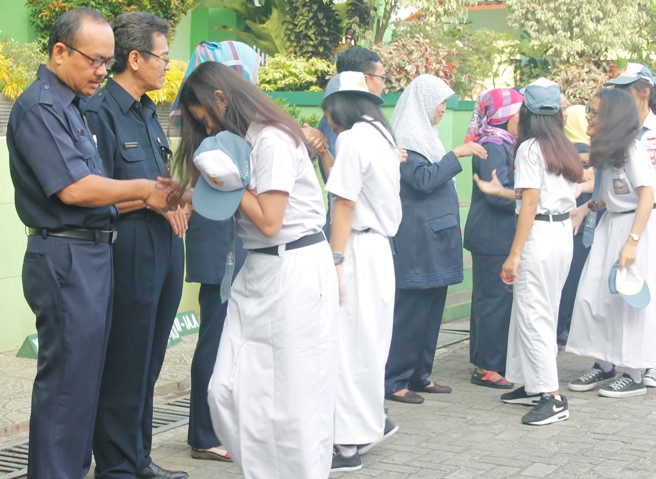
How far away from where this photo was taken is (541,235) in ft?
21.3

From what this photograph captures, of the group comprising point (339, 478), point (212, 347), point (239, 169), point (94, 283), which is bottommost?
point (339, 478)

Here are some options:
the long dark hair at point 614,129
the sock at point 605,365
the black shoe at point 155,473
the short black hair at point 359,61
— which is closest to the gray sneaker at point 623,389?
the sock at point 605,365

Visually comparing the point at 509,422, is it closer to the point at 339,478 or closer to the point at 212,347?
the point at 339,478

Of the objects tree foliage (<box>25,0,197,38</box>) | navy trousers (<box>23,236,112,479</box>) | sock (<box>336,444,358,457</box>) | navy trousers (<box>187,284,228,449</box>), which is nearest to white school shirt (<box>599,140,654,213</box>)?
sock (<box>336,444,358,457</box>)

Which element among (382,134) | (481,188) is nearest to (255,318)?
(382,134)

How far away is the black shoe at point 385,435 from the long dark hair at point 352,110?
1493mm

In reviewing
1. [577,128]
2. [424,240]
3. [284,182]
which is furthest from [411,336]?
[577,128]

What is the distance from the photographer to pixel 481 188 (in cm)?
705

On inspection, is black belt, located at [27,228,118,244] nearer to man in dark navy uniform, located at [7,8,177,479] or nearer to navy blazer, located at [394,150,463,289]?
man in dark navy uniform, located at [7,8,177,479]

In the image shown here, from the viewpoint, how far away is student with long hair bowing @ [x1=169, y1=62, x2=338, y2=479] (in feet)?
14.2

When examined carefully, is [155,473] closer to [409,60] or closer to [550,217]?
[550,217]

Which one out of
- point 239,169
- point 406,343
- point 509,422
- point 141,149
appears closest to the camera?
point 239,169

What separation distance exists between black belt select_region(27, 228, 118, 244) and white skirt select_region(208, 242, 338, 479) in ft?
1.94

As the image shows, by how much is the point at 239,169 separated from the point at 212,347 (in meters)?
1.54
